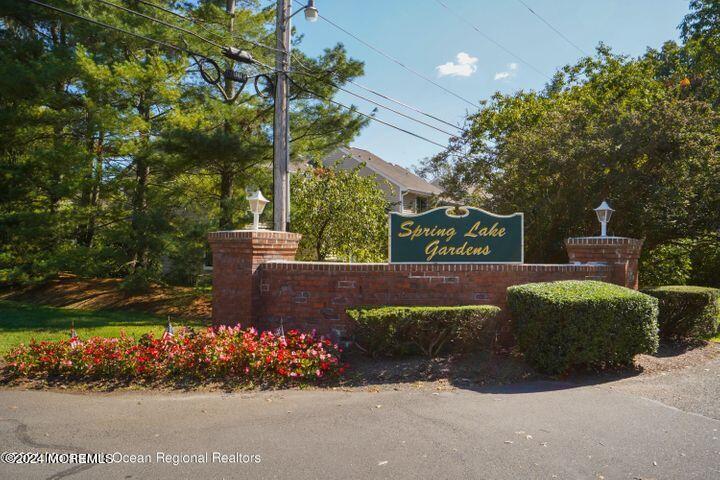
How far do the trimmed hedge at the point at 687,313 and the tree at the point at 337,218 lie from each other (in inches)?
275

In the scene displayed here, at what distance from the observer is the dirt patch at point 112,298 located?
14492 millimetres

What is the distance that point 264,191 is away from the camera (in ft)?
50.6

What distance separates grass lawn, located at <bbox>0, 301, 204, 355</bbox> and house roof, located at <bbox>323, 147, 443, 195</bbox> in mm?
16736

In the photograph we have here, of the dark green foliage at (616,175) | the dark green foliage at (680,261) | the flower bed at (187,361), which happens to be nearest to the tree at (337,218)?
the dark green foliage at (616,175)

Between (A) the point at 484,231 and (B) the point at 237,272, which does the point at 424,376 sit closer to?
(A) the point at 484,231

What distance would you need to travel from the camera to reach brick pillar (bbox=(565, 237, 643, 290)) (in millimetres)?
7961

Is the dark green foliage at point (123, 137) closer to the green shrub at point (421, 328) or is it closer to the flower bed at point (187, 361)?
the flower bed at point (187, 361)

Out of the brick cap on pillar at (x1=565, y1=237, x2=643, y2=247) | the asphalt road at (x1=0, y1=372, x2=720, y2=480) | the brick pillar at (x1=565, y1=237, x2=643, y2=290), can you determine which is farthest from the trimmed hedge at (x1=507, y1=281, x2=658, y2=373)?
the brick cap on pillar at (x1=565, y1=237, x2=643, y2=247)

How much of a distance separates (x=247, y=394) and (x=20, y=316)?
966cm

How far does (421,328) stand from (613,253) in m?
3.77

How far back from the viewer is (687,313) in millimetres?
8125

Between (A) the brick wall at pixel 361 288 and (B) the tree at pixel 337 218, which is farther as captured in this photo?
(B) the tree at pixel 337 218

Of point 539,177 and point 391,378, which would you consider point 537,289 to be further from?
point 539,177

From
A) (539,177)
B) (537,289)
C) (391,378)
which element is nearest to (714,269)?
(539,177)
